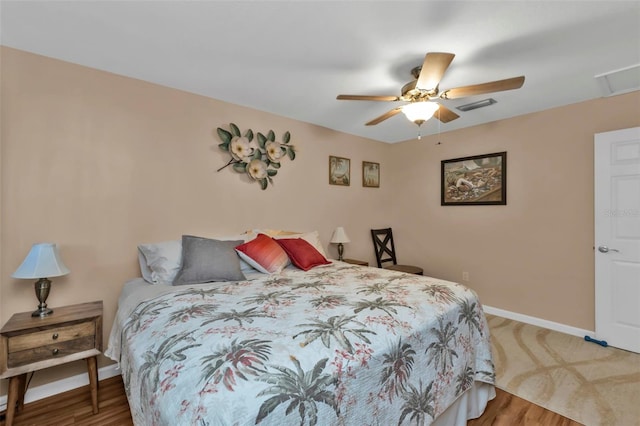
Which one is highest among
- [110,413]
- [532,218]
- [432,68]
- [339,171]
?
[432,68]

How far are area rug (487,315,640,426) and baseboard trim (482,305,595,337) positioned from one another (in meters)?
0.08

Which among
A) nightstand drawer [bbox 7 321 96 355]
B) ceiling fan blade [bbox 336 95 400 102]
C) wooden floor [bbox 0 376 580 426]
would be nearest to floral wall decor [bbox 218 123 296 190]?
ceiling fan blade [bbox 336 95 400 102]

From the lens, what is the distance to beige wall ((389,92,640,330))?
295 cm

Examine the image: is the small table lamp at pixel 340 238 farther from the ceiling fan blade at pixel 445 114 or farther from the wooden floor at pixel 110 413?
the wooden floor at pixel 110 413

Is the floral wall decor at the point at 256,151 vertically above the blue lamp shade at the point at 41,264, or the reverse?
the floral wall decor at the point at 256,151

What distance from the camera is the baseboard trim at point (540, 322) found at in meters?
2.98

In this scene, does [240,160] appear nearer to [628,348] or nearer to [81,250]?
[81,250]

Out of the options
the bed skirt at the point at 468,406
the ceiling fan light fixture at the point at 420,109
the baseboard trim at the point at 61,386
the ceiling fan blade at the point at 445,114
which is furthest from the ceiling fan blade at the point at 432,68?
the baseboard trim at the point at 61,386

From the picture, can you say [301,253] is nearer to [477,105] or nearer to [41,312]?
[41,312]

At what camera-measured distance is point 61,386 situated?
2.12 meters

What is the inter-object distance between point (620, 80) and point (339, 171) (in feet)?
9.50

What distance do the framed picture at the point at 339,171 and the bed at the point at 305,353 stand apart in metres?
2.08

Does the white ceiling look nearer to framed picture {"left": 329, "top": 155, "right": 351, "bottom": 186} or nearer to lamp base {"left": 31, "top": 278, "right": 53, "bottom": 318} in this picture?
framed picture {"left": 329, "top": 155, "right": 351, "bottom": 186}

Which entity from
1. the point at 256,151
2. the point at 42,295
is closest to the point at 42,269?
the point at 42,295
